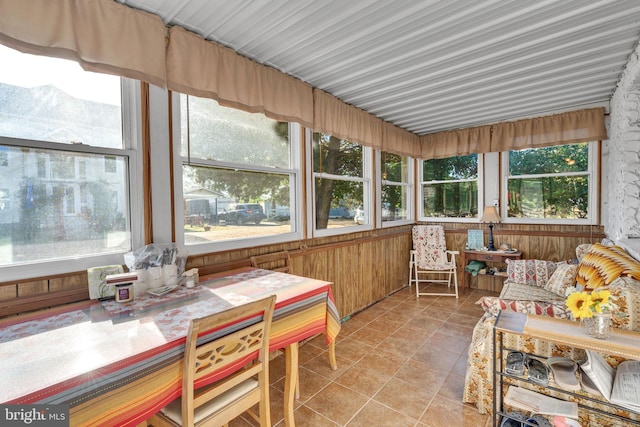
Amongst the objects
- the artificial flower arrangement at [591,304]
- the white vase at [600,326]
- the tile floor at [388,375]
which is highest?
the artificial flower arrangement at [591,304]

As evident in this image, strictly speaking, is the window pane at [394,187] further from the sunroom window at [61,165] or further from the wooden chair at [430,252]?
the sunroom window at [61,165]

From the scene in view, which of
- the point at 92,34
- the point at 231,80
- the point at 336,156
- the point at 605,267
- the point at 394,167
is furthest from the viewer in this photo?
the point at 394,167

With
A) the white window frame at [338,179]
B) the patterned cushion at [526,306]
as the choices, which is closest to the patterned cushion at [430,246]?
the white window frame at [338,179]

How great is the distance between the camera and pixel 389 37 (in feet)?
6.86

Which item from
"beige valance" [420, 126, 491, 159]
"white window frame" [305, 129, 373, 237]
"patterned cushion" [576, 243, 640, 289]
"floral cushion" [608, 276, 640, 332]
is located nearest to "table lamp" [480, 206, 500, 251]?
"beige valance" [420, 126, 491, 159]

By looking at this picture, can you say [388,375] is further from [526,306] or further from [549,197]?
[549,197]

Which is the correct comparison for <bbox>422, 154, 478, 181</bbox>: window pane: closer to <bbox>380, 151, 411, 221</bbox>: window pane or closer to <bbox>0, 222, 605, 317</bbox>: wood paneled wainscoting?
<bbox>380, 151, 411, 221</bbox>: window pane

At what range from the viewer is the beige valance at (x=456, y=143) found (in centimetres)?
428

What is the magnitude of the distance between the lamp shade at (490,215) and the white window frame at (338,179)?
5.56 ft

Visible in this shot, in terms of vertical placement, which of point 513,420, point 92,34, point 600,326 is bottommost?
point 513,420

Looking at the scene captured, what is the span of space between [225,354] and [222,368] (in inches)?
3.5

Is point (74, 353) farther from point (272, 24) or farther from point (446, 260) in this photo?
point (446, 260)

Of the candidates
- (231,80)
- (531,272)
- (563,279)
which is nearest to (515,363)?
(563,279)

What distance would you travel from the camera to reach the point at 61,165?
162 centimetres
